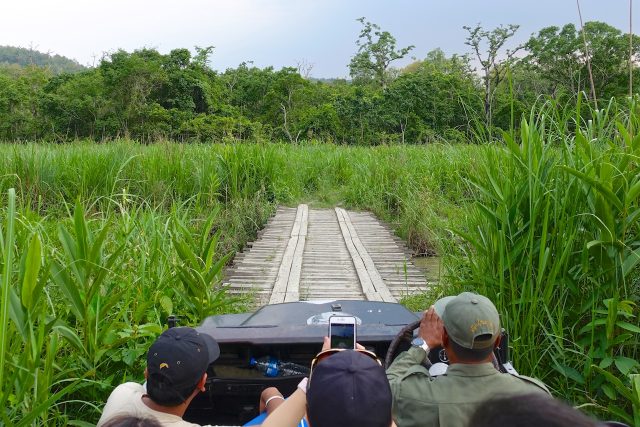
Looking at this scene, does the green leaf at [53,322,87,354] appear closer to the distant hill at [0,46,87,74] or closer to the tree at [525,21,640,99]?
the tree at [525,21,640,99]

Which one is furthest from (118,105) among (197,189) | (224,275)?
(224,275)

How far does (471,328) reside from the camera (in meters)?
1.85

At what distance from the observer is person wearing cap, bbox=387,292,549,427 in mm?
1816

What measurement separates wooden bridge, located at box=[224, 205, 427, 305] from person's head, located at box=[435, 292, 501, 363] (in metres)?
2.05

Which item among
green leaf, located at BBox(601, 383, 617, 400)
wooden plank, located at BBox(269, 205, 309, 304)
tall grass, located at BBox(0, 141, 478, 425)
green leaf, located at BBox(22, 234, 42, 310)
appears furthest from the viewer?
wooden plank, located at BBox(269, 205, 309, 304)

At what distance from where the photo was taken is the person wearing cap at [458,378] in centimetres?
182

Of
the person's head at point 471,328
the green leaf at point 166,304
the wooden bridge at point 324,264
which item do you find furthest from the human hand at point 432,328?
the wooden bridge at point 324,264

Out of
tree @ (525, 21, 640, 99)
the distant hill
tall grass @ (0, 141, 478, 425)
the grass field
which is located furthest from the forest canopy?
the distant hill

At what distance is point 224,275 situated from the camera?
5.38 metres

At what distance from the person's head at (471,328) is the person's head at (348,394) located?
469 millimetres

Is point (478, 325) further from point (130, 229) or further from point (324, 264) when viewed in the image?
point (324, 264)

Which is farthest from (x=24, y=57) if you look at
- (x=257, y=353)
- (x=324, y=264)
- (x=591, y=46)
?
(x=257, y=353)

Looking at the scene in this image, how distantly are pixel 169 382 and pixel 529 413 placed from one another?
1.21m

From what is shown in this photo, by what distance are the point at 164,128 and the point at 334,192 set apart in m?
13.4
